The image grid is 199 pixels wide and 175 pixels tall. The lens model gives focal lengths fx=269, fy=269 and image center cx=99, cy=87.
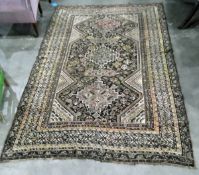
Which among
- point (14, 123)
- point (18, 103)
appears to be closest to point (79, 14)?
point (18, 103)

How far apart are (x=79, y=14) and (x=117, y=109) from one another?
1.52m

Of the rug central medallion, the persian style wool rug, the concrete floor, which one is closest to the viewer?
the concrete floor

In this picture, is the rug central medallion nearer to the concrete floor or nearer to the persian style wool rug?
the persian style wool rug

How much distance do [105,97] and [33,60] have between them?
86 cm

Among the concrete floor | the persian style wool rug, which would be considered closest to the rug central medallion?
the persian style wool rug

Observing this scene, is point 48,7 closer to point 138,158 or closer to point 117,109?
point 117,109

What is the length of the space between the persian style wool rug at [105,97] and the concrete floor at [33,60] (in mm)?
50

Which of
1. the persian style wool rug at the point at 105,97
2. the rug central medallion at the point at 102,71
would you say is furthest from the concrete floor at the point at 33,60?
the rug central medallion at the point at 102,71

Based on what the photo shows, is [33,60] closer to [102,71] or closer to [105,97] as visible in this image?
[102,71]

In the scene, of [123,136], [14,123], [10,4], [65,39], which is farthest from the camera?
[65,39]

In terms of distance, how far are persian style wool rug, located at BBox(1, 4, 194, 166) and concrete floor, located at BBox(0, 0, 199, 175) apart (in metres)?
0.05

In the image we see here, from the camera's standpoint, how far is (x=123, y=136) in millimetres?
1839

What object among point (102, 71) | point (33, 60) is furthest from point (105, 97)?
point (33, 60)

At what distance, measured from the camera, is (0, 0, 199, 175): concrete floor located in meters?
1.67
